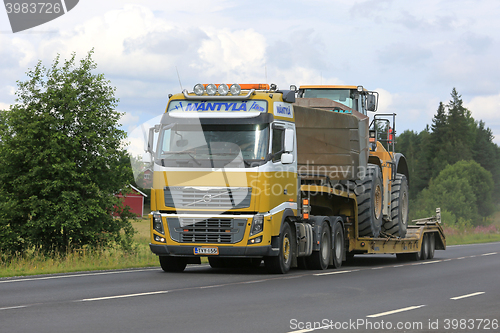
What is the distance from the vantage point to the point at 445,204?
114 meters

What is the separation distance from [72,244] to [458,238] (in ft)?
105

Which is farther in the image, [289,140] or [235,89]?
[235,89]

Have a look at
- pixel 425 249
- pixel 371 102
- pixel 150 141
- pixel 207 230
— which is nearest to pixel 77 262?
pixel 150 141

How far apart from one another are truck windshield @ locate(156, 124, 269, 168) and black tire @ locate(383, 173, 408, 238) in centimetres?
807

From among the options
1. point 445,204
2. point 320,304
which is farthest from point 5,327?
point 445,204

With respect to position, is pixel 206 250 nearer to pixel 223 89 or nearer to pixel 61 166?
pixel 223 89

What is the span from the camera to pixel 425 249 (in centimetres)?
2484

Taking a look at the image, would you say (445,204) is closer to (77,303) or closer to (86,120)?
(86,120)

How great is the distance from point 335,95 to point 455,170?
102846 mm

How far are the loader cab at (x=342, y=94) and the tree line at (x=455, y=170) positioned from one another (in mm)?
86923

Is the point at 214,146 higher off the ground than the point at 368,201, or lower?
higher

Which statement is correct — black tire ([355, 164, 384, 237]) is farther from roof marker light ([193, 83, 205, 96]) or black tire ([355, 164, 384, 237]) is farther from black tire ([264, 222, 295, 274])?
roof marker light ([193, 83, 205, 96])

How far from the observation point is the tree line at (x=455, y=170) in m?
115

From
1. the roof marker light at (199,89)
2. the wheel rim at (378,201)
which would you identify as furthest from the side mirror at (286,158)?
the wheel rim at (378,201)
